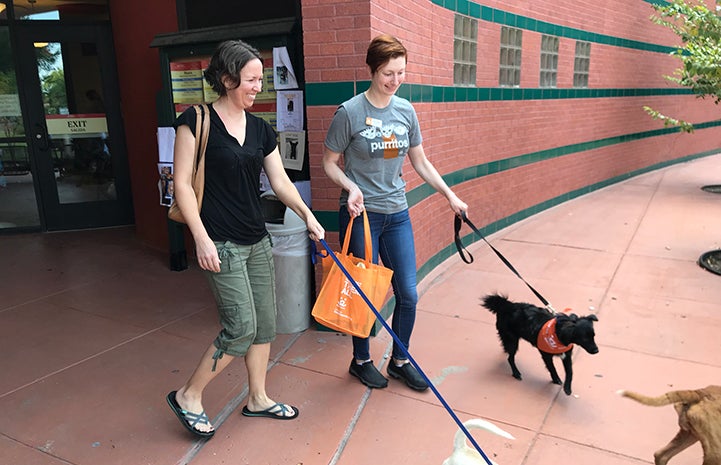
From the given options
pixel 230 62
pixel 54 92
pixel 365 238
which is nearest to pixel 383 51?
pixel 230 62

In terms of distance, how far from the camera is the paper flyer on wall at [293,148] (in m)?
4.43

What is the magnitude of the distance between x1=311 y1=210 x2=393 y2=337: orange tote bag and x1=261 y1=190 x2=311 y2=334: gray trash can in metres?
→ 1.13

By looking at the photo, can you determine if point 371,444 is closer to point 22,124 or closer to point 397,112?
point 397,112

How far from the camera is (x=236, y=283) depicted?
2736 millimetres

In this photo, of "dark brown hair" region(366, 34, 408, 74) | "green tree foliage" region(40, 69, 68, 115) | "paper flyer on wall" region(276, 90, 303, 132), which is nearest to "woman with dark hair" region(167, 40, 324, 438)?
"dark brown hair" region(366, 34, 408, 74)

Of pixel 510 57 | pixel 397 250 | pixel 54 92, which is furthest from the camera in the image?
pixel 510 57

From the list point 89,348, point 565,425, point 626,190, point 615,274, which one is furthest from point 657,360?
point 626,190

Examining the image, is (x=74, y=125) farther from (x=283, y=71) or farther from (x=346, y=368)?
(x=346, y=368)

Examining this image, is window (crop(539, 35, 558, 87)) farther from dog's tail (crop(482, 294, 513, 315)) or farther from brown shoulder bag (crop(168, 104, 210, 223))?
brown shoulder bag (crop(168, 104, 210, 223))

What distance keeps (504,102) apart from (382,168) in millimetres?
4658

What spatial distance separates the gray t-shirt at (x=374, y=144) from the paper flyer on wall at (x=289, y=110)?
129 centimetres

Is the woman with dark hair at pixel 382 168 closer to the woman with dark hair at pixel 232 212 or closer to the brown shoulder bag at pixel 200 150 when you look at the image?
the woman with dark hair at pixel 232 212

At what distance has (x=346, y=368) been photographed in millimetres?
3768

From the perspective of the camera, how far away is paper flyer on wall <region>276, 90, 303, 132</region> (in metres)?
4.41
